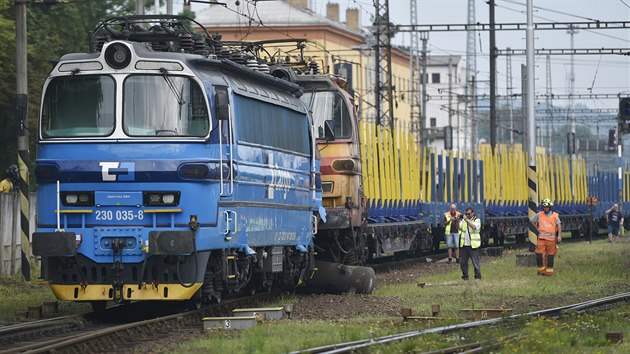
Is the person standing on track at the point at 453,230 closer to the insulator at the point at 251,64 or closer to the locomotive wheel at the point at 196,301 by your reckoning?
the insulator at the point at 251,64

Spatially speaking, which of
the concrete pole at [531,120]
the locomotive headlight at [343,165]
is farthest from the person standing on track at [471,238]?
the concrete pole at [531,120]

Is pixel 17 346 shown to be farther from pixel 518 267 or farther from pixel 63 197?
pixel 518 267

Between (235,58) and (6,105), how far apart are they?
24.1m

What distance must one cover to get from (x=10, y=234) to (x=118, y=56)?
36.9 ft

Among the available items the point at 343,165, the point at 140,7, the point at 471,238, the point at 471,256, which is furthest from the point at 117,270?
the point at 140,7

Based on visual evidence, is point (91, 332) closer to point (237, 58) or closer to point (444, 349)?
point (444, 349)

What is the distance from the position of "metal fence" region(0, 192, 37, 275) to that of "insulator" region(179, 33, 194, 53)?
991cm

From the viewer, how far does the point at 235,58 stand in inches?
822

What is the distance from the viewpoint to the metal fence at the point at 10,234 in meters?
27.9

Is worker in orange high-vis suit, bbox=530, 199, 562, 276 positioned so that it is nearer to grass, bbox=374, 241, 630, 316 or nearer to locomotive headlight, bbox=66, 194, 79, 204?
grass, bbox=374, 241, 630, 316

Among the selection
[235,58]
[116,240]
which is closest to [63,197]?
[116,240]

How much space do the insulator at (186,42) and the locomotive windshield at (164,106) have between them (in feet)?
3.85

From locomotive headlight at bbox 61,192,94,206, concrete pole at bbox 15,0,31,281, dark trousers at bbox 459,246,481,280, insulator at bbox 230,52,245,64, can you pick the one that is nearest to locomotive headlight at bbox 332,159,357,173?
dark trousers at bbox 459,246,481,280

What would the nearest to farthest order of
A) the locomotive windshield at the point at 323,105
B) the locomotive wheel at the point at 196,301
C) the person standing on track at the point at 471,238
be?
the locomotive wheel at the point at 196,301, the locomotive windshield at the point at 323,105, the person standing on track at the point at 471,238
